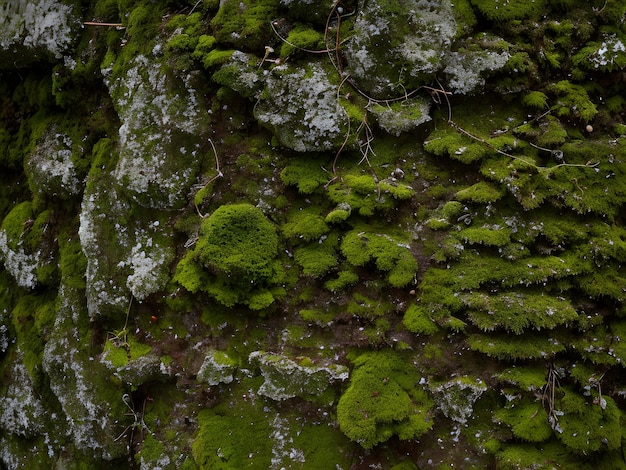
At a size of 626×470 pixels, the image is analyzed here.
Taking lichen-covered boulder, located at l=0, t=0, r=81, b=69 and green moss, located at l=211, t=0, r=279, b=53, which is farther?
lichen-covered boulder, located at l=0, t=0, r=81, b=69

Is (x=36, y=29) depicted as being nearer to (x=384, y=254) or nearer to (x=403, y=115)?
(x=403, y=115)

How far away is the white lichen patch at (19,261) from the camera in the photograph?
21.4 ft

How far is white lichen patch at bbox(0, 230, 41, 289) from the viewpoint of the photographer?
21.4 feet

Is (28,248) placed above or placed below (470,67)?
below

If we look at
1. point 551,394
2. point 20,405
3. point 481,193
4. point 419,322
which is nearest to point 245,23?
point 481,193

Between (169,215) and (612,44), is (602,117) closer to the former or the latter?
(612,44)

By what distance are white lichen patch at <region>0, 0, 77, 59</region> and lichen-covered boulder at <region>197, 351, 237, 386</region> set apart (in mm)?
5044

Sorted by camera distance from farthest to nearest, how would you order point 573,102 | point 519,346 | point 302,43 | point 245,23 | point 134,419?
point 245,23 < point 134,419 < point 302,43 < point 573,102 < point 519,346

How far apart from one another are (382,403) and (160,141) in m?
3.84

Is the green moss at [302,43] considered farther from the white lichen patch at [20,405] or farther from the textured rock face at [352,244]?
the white lichen patch at [20,405]

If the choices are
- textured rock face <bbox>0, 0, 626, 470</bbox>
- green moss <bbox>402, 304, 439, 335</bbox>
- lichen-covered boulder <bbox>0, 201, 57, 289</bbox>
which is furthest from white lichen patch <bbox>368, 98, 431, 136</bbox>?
lichen-covered boulder <bbox>0, 201, 57, 289</bbox>

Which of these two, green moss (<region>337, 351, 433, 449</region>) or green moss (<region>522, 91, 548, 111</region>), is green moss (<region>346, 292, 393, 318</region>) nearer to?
green moss (<region>337, 351, 433, 449</region>)

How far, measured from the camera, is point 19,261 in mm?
6609

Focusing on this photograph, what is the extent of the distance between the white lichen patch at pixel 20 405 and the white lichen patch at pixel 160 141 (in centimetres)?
341
